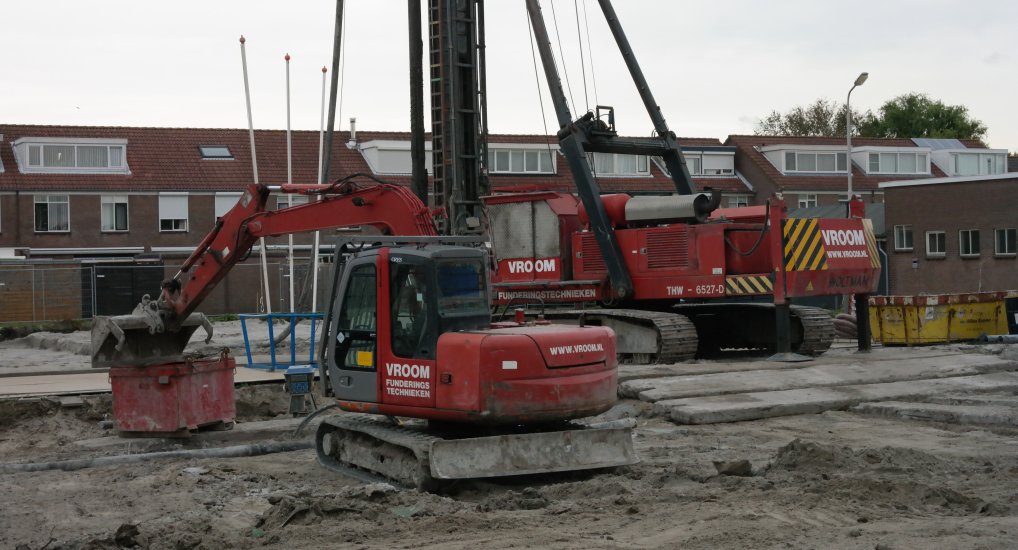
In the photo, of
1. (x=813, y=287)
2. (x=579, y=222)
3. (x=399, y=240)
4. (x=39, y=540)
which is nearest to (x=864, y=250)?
(x=813, y=287)

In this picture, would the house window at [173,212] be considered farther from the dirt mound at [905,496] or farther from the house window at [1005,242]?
the dirt mound at [905,496]

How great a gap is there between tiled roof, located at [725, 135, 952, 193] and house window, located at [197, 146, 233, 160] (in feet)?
89.5

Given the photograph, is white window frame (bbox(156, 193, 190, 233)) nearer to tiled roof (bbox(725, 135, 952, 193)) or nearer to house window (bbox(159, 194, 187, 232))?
house window (bbox(159, 194, 187, 232))

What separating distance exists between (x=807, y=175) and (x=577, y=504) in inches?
2245

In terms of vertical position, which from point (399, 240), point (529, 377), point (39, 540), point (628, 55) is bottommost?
point (39, 540)

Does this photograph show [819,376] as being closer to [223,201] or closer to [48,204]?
[223,201]

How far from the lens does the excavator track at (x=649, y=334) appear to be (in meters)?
19.1

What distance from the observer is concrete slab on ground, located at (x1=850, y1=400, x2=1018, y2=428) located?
1395cm

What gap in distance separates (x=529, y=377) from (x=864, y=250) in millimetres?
10782

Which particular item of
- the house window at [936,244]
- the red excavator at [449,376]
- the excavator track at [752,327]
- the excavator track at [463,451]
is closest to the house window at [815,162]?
the house window at [936,244]

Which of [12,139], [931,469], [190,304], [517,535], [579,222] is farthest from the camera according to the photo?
[12,139]

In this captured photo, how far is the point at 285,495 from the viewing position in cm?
995

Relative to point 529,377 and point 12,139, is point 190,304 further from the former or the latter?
point 12,139

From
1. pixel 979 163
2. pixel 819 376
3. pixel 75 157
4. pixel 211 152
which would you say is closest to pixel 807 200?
pixel 979 163
